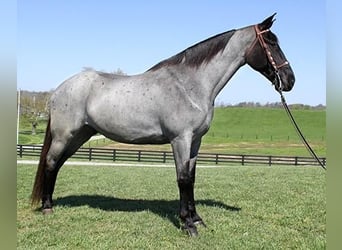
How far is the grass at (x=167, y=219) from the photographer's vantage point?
468 centimetres

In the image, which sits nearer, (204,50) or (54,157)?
(204,50)

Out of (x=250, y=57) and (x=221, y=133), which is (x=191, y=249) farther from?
(x=221, y=133)

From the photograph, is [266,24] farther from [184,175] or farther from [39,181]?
[39,181]

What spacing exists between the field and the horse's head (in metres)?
37.6

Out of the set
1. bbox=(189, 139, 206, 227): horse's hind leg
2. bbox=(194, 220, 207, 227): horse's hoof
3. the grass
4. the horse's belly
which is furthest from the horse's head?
bbox=(194, 220, 207, 227): horse's hoof

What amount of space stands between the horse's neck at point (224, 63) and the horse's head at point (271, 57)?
0.46 ft

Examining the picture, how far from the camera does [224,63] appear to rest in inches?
217

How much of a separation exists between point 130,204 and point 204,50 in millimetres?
3260

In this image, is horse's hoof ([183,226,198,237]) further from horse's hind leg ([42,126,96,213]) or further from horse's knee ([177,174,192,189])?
horse's hind leg ([42,126,96,213])

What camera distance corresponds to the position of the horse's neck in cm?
545

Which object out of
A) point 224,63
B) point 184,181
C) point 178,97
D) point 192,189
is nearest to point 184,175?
point 184,181

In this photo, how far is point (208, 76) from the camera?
546 centimetres
